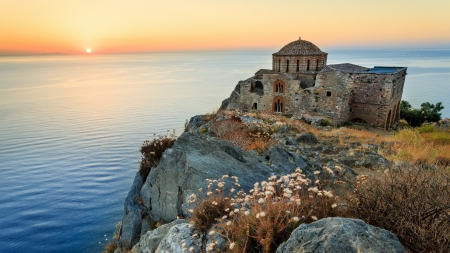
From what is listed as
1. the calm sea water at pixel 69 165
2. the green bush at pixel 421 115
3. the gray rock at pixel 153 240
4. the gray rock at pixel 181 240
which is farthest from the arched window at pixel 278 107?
the gray rock at pixel 181 240

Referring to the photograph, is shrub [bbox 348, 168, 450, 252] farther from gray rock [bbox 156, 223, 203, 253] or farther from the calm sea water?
the calm sea water

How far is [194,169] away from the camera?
7.53 metres

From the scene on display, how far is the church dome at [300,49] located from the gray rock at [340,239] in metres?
36.6

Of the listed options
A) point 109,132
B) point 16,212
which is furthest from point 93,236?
point 109,132

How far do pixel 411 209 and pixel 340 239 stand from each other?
5.18 feet

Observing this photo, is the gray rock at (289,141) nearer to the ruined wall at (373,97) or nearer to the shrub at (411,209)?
the shrub at (411,209)

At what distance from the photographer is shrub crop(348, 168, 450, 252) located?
362 cm

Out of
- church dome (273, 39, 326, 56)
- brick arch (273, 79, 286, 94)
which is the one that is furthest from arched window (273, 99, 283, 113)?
church dome (273, 39, 326, 56)

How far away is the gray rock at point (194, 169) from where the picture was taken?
7.43 metres

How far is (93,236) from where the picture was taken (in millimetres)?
16141

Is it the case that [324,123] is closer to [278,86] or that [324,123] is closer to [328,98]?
[328,98]

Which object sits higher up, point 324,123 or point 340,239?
point 340,239

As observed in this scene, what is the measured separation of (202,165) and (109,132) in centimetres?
3415

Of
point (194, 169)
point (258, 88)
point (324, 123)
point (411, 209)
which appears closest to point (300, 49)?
point (258, 88)
